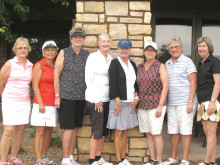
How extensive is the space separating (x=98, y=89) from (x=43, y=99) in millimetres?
739

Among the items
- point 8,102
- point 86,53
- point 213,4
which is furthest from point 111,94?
point 213,4

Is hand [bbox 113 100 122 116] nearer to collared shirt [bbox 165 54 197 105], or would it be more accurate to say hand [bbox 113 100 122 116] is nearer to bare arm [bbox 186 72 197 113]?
collared shirt [bbox 165 54 197 105]

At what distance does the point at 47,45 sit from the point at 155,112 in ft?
5.46

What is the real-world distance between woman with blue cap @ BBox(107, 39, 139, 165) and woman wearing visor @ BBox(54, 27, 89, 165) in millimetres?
417

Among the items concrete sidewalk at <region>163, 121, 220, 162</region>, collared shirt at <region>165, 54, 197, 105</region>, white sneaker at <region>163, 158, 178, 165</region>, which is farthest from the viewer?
concrete sidewalk at <region>163, 121, 220, 162</region>

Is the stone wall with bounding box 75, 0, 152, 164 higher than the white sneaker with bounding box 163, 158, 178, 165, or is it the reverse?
the stone wall with bounding box 75, 0, 152, 164

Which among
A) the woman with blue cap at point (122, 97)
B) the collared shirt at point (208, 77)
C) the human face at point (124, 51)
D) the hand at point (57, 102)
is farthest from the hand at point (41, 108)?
the collared shirt at point (208, 77)

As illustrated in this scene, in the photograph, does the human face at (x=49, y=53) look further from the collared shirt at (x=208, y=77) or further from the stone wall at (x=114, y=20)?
the collared shirt at (x=208, y=77)

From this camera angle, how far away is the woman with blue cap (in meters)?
→ 3.57

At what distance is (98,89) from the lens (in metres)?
3.58

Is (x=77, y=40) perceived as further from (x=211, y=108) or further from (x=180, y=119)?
(x=211, y=108)

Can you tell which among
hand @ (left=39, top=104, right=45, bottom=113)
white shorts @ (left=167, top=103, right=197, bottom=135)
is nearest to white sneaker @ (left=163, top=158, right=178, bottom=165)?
white shorts @ (left=167, top=103, right=197, bottom=135)

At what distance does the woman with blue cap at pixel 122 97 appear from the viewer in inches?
140

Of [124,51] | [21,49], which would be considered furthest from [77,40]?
[21,49]
